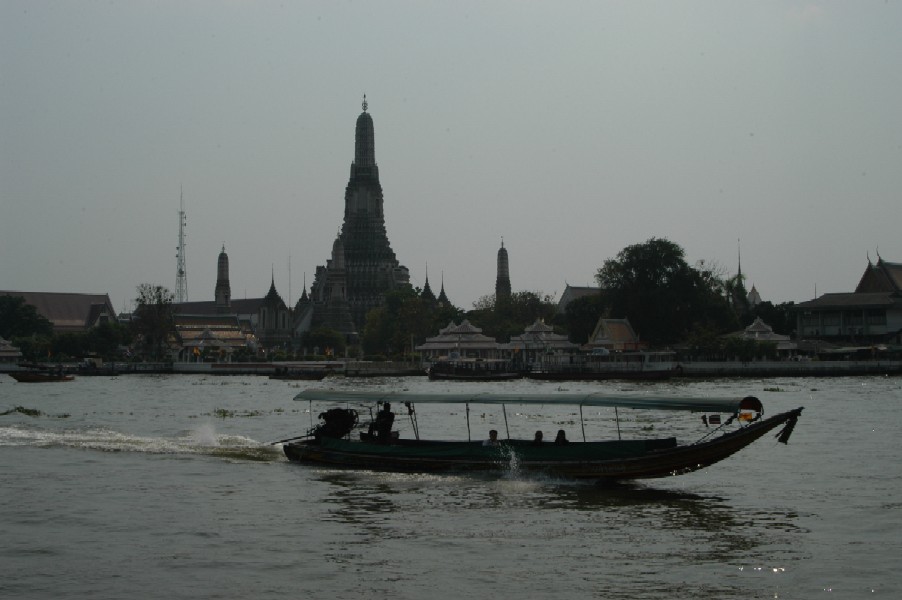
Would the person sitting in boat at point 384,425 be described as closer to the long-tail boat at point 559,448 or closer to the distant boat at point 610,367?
the long-tail boat at point 559,448

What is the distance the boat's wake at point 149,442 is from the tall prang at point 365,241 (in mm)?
127264

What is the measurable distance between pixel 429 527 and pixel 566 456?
16.5 feet

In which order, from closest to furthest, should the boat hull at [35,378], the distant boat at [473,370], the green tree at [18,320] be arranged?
1. the boat hull at [35,378]
2. the distant boat at [473,370]
3. the green tree at [18,320]

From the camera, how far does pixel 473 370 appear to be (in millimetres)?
95875

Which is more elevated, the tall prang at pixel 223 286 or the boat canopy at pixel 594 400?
the tall prang at pixel 223 286

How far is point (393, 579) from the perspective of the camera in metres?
16.8

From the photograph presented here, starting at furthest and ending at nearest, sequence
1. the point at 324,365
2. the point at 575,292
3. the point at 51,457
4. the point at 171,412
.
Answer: the point at 575,292 → the point at 324,365 → the point at 171,412 → the point at 51,457

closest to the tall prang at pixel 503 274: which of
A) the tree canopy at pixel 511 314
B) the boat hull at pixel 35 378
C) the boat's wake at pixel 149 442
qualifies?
the tree canopy at pixel 511 314

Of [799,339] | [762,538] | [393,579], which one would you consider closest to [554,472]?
[762,538]

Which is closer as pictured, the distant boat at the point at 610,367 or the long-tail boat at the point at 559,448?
the long-tail boat at the point at 559,448

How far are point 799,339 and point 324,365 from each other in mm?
44419

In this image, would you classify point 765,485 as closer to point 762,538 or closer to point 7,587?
point 762,538

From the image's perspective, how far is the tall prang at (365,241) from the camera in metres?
168

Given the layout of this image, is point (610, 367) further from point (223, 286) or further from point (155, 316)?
point (223, 286)
